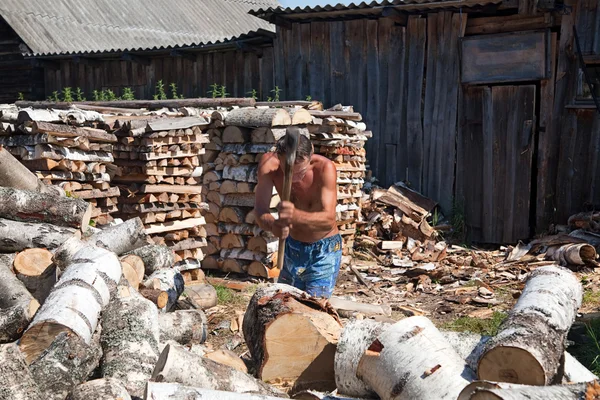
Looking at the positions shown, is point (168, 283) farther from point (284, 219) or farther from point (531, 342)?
point (531, 342)

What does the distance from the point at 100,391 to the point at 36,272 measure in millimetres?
2145

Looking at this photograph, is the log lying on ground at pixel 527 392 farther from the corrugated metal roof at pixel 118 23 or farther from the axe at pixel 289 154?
the corrugated metal roof at pixel 118 23

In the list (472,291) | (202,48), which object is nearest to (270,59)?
(202,48)

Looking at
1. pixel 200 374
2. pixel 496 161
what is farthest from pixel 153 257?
pixel 496 161

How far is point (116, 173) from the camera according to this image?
810 centimetres

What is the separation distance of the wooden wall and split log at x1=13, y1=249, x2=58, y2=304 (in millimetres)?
8267

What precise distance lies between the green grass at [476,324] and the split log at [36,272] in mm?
3742

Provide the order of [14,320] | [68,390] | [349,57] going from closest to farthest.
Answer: [68,390] < [14,320] < [349,57]

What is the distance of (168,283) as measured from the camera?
6305 mm

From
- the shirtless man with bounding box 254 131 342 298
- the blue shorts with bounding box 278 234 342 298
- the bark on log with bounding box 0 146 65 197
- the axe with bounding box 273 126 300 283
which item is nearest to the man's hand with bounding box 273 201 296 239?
the axe with bounding box 273 126 300 283

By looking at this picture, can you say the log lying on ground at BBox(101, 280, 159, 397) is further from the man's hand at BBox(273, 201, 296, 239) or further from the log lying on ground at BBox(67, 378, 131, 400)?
the man's hand at BBox(273, 201, 296, 239)

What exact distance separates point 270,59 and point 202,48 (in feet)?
4.62

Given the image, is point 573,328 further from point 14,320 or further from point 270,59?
point 270,59

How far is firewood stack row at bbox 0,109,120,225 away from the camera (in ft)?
23.2
